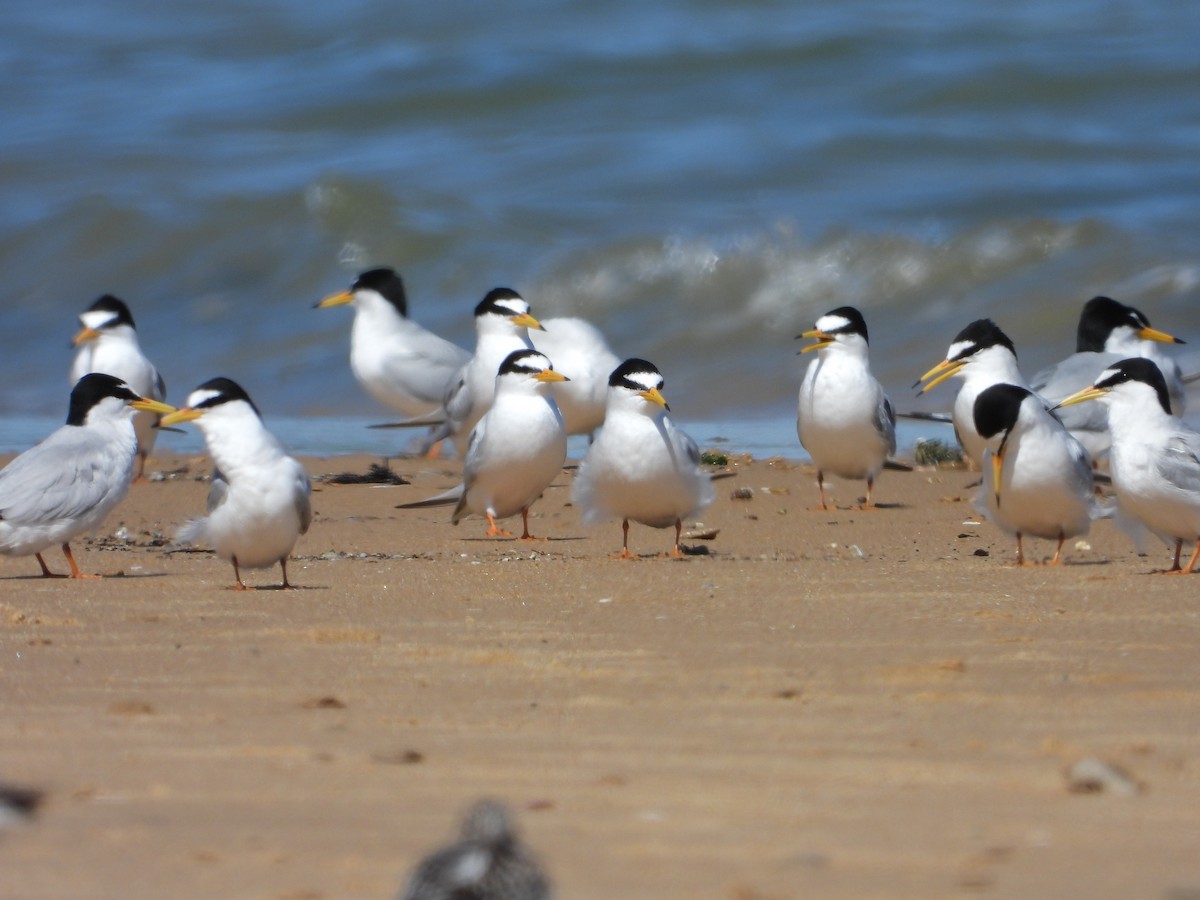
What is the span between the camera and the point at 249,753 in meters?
3.32

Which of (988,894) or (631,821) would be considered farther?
(631,821)

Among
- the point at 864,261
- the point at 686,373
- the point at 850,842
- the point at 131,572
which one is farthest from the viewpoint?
the point at 864,261

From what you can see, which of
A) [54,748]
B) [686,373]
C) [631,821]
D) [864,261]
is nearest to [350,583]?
[54,748]

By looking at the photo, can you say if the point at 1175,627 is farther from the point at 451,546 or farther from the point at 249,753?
the point at 451,546

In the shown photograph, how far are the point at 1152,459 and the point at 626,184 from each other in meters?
11.5

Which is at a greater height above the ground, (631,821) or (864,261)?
(864,261)

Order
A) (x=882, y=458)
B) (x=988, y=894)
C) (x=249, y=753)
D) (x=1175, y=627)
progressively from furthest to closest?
→ 1. (x=882, y=458)
2. (x=1175, y=627)
3. (x=249, y=753)
4. (x=988, y=894)

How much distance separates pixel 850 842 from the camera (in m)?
2.74

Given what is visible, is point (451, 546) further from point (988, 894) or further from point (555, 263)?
point (555, 263)

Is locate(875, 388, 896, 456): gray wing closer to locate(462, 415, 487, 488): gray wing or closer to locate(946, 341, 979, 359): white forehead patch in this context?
locate(946, 341, 979, 359): white forehead patch

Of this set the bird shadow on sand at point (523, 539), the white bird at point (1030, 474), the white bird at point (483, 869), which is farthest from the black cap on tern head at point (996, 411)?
the white bird at point (483, 869)

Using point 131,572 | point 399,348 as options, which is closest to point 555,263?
point 399,348

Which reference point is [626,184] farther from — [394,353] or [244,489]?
[244,489]

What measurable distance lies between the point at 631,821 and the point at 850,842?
344 mm
